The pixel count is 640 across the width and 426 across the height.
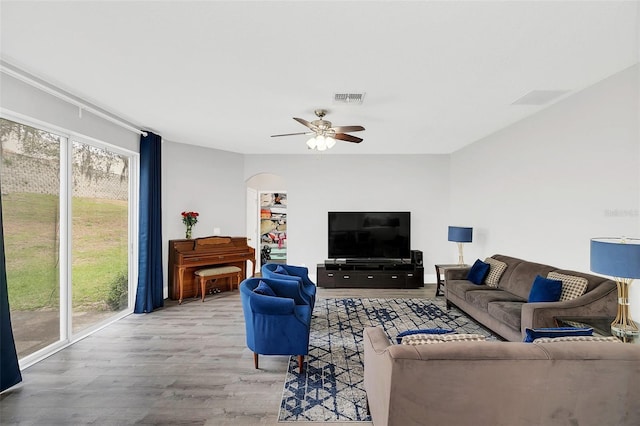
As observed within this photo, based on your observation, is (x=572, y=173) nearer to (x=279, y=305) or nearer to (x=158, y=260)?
(x=279, y=305)

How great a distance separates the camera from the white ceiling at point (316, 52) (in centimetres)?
191

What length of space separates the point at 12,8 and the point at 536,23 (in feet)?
11.4

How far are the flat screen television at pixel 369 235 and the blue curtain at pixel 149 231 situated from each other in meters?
3.24

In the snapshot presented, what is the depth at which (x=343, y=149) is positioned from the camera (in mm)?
5945

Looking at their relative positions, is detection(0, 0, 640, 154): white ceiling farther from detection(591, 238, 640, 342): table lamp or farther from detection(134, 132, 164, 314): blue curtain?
detection(591, 238, 640, 342): table lamp

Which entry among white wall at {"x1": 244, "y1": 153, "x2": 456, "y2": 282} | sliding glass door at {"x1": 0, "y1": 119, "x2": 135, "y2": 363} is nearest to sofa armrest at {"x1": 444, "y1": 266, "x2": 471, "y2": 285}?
white wall at {"x1": 244, "y1": 153, "x2": 456, "y2": 282}

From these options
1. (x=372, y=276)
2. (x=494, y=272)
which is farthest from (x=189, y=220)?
(x=494, y=272)

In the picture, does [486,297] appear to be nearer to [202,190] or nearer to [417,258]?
[417,258]

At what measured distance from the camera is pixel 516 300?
3604 mm

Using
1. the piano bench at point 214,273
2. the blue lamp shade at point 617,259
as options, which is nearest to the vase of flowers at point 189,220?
the piano bench at point 214,273

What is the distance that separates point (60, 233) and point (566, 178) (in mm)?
5882

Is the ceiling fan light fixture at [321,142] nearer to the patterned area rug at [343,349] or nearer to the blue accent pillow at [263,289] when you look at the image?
the blue accent pillow at [263,289]

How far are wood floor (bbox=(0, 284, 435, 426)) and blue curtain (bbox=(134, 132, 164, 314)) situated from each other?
654 mm

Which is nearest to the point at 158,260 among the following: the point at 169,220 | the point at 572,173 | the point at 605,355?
the point at 169,220
